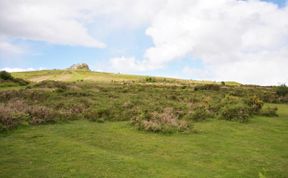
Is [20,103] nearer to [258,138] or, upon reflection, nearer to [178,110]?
[178,110]

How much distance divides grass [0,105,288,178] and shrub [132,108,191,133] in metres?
0.60

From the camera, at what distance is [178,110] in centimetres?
2397

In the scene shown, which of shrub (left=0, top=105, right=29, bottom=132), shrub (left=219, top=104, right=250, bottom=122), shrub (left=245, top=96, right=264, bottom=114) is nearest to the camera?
shrub (left=0, top=105, right=29, bottom=132)

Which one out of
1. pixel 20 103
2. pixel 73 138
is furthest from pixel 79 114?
pixel 73 138

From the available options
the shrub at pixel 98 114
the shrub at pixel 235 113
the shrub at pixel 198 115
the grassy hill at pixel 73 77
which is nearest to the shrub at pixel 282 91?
the shrub at pixel 235 113

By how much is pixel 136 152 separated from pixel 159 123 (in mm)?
4819

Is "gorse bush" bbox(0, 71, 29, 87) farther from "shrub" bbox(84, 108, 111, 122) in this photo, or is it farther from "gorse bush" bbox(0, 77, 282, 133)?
"shrub" bbox(84, 108, 111, 122)

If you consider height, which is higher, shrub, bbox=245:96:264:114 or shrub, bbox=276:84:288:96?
shrub, bbox=276:84:288:96

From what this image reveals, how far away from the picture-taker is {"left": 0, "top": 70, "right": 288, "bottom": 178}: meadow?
12.5 m

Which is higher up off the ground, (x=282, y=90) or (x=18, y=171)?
(x=282, y=90)

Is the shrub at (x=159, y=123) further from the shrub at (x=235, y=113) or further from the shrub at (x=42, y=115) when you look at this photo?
the shrub at (x=42, y=115)

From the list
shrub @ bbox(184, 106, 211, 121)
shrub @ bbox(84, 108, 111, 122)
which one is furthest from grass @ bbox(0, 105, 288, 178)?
shrub @ bbox(184, 106, 211, 121)

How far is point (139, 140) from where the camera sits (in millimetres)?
16609

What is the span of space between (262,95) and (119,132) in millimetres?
25484
